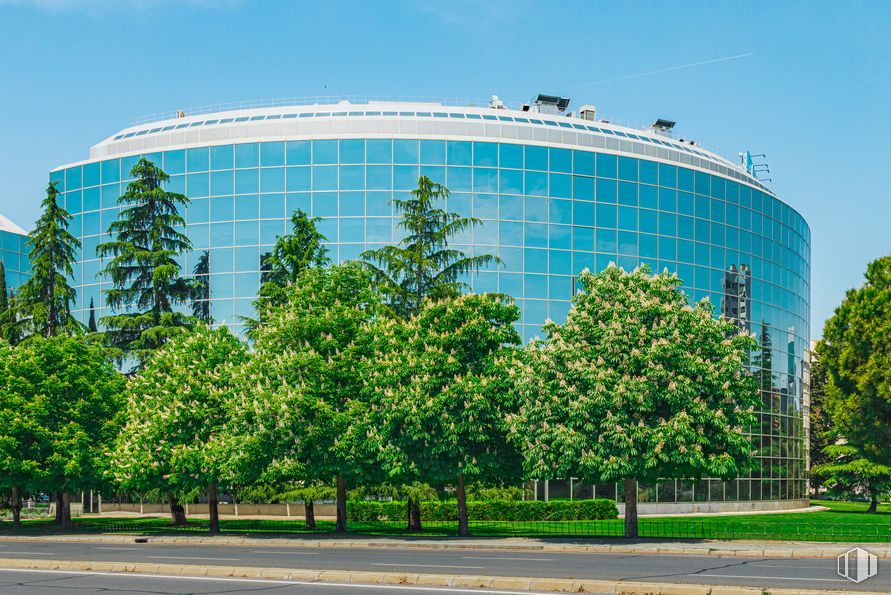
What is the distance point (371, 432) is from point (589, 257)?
27333 mm

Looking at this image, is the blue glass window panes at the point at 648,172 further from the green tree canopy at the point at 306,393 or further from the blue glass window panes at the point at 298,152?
the green tree canopy at the point at 306,393

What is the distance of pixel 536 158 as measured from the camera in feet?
208

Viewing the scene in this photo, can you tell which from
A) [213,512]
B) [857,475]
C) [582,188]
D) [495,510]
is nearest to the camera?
[213,512]

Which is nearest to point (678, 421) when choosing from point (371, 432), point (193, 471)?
point (371, 432)

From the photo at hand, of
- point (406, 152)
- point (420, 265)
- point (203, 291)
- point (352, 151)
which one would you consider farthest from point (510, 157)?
point (203, 291)

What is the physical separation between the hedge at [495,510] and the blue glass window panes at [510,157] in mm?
20454

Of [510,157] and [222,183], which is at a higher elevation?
[510,157]

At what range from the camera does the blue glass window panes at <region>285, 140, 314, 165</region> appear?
62.4 meters

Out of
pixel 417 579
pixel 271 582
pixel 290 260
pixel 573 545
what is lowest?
pixel 573 545

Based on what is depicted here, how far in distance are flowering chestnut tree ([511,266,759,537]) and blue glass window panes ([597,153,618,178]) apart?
2594 centimetres

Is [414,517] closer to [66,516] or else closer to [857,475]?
[66,516]

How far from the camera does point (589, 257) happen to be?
207ft

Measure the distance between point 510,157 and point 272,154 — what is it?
1466 centimetres

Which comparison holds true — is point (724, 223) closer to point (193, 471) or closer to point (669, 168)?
point (669, 168)
